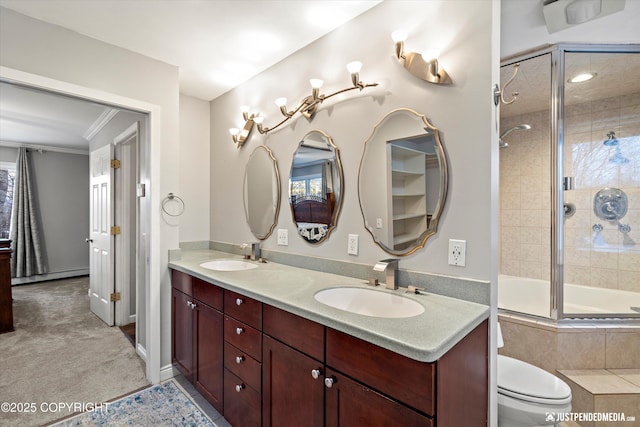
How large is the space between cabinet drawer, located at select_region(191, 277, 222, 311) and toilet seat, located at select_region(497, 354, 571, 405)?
1.56 metres

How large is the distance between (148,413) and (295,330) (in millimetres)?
1380

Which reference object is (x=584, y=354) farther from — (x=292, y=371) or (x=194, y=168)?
(x=194, y=168)

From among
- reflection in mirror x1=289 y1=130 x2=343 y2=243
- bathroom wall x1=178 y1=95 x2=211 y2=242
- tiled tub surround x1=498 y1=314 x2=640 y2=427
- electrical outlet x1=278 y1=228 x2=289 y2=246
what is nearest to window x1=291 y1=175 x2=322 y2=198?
reflection in mirror x1=289 y1=130 x2=343 y2=243

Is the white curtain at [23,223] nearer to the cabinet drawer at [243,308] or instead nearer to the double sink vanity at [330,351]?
the double sink vanity at [330,351]

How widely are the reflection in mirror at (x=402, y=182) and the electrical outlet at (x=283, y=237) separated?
73 centimetres

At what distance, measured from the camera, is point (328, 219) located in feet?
6.37

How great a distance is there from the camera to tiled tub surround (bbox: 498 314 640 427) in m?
1.88

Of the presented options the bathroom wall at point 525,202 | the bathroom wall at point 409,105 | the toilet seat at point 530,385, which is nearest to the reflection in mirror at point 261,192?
the bathroom wall at point 409,105

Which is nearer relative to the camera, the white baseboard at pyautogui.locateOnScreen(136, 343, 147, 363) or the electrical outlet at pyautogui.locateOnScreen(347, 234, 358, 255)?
the electrical outlet at pyautogui.locateOnScreen(347, 234, 358, 255)

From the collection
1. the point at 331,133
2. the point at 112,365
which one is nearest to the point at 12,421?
the point at 112,365

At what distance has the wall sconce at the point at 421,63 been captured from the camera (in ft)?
4.64

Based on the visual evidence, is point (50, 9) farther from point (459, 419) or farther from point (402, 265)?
point (459, 419)

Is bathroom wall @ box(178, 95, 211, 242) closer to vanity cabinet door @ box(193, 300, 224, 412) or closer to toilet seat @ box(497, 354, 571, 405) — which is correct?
vanity cabinet door @ box(193, 300, 224, 412)

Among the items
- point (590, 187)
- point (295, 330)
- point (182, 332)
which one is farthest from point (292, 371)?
point (590, 187)
